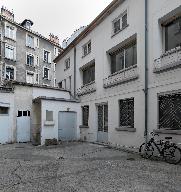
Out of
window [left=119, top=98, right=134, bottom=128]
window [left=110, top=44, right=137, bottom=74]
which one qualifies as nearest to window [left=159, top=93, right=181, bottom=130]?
window [left=119, top=98, right=134, bottom=128]

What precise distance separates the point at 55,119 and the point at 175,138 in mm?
9648

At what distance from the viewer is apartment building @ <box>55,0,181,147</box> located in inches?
411

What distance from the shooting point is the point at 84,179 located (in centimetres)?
703

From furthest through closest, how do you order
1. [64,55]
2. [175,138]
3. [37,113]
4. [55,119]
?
[64,55] → [37,113] → [55,119] → [175,138]

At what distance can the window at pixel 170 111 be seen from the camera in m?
10.1

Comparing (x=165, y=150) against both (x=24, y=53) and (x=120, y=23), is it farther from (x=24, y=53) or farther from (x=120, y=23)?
(x=24, y=53)

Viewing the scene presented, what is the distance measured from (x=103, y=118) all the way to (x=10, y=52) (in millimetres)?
19886

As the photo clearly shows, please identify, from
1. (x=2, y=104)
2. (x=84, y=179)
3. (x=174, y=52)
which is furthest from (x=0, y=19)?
(x=84, y=179)

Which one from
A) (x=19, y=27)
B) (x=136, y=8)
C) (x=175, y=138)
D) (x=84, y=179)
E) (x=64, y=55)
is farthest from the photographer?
(x=19, y=27)

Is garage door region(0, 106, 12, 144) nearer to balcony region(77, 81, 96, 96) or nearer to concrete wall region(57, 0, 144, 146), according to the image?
concrete wall region(57, 0, 144, 146)

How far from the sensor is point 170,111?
1039 centimetres

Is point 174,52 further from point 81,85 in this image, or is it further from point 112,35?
point 81,85

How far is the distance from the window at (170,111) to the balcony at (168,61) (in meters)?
1.25

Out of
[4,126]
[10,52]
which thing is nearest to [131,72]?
[4,126]
